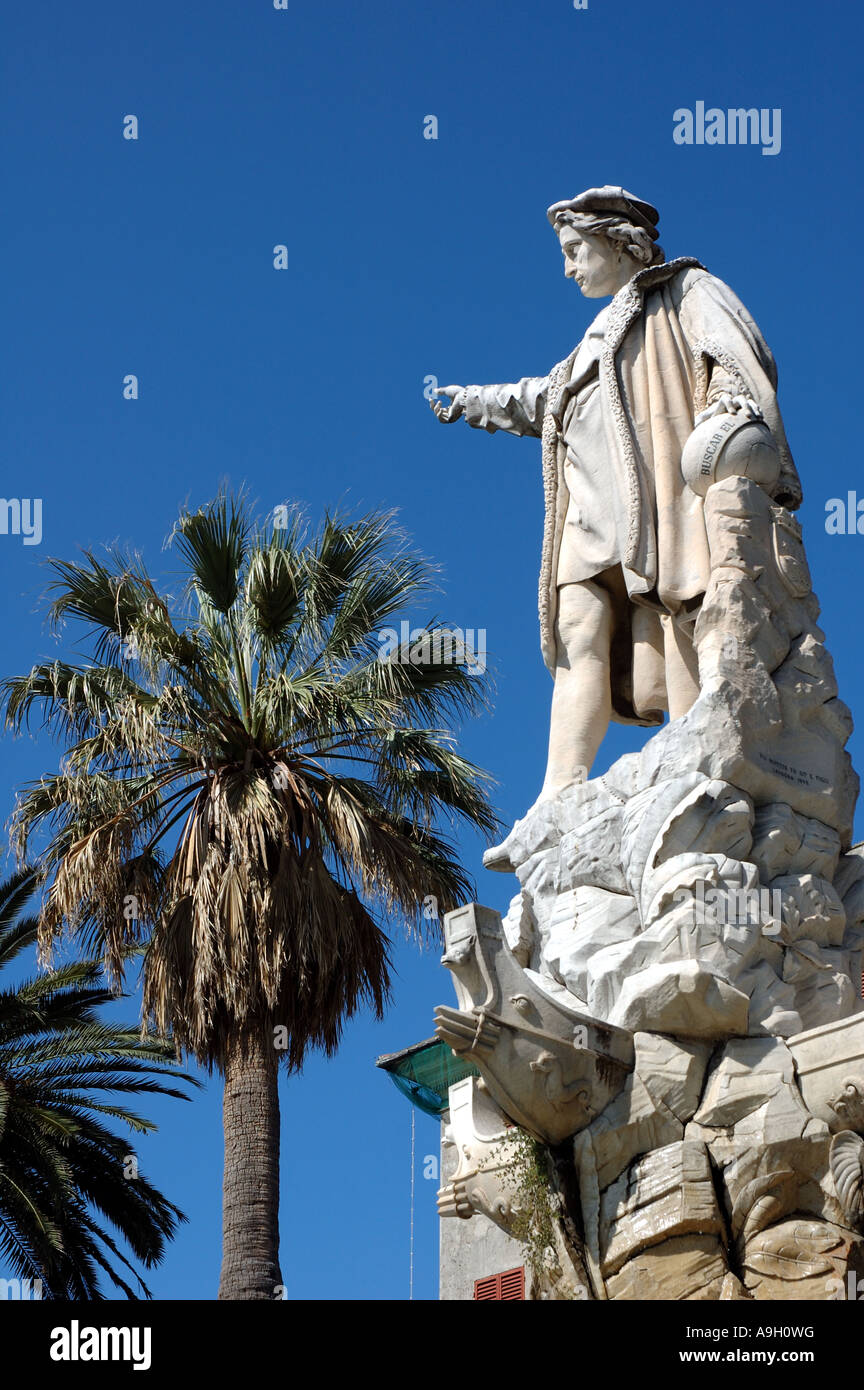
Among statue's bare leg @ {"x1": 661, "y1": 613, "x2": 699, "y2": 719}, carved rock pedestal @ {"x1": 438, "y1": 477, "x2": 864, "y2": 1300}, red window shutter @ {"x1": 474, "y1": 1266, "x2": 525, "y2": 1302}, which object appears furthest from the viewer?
red window shutter @ {"x1": 474, "y1": 1266, "x2": 525, "y2": 1302}

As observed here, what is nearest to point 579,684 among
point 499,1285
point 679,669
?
point 679,669

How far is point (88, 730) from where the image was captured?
16438mm

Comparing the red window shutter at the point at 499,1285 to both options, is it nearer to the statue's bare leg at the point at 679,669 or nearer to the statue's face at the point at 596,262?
the statue's bare leg at the point at 679,669

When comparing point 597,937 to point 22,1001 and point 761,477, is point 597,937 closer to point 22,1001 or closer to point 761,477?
point 761,477

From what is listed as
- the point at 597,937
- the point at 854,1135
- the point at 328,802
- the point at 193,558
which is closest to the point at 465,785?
the point at 328,802

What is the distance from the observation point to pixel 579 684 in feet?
33.1

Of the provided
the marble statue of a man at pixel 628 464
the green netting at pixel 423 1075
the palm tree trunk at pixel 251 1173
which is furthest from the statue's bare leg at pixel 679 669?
the green netting at pixel 423 1075

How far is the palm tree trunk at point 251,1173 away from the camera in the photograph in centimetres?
1405

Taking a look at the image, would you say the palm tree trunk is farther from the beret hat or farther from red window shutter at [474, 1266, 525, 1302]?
the beret hat

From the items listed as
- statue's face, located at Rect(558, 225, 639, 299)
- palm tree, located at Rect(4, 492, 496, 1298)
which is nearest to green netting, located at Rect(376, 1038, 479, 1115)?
palm tree, located at Rect(4, 492, 496, 1298)

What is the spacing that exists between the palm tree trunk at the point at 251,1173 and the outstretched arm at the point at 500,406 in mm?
5684

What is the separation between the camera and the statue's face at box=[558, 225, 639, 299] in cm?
1062

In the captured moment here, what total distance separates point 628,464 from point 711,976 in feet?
9.88

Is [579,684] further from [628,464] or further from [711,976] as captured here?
[711,976]
